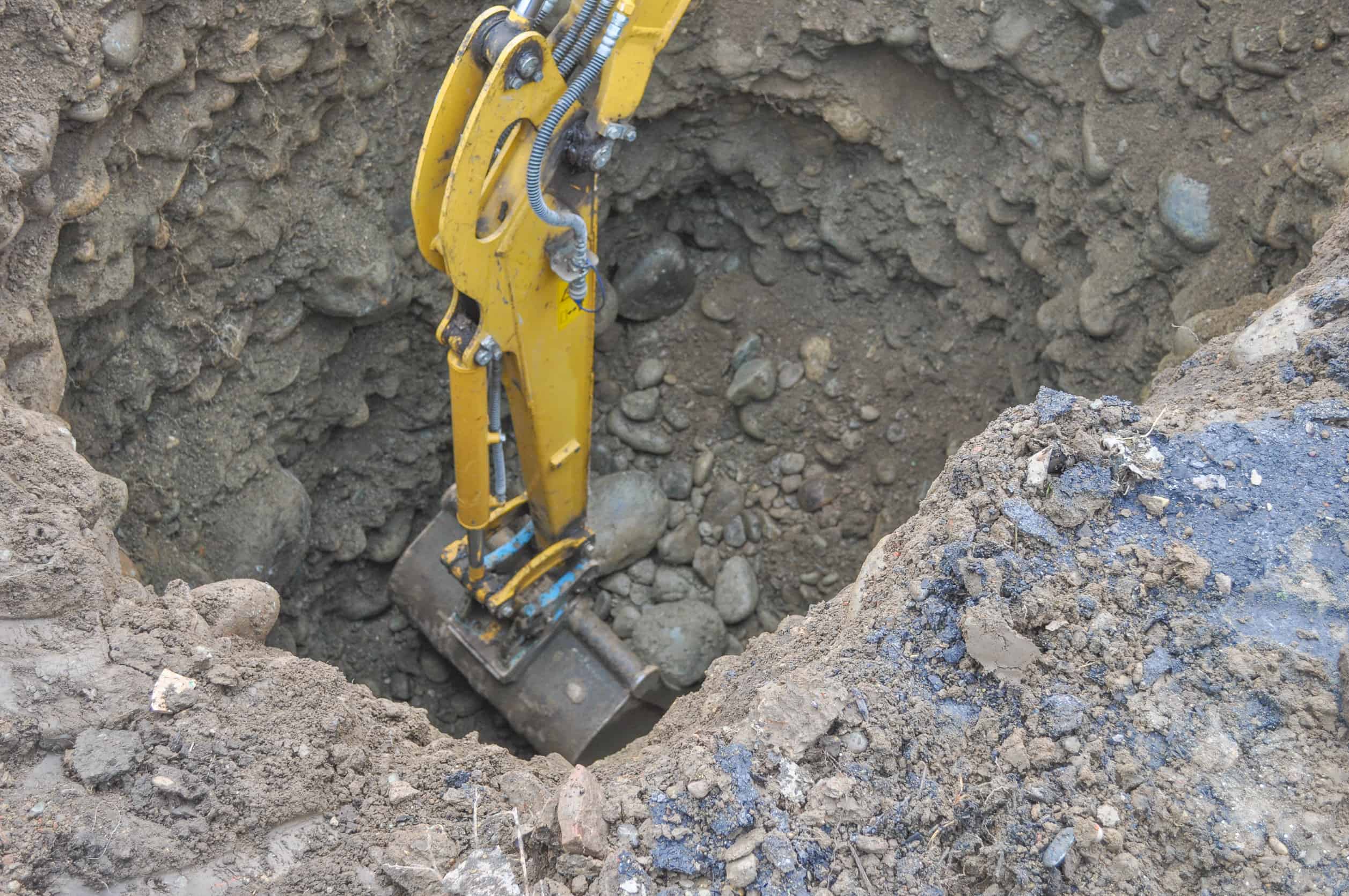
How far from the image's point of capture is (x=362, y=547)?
15.7 feet

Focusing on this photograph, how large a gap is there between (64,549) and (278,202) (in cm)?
195

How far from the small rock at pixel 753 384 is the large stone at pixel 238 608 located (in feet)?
9.93

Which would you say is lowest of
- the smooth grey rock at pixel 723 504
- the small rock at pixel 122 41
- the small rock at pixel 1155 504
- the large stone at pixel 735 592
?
the large stone at pixel 735 592

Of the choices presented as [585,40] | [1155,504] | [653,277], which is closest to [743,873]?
[1155,504]

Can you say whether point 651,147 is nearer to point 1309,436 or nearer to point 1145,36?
point 1145,36

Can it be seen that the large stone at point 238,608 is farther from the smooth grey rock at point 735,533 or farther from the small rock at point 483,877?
the smooth grey rock at point 735,533

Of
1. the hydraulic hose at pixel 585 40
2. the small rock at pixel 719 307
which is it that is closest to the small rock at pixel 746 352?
the small rock at pixel 719 307

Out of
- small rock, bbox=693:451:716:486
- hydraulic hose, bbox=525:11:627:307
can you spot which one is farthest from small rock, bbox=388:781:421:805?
small rock, bbox=693:451:716:486

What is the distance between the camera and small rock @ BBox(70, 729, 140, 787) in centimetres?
216

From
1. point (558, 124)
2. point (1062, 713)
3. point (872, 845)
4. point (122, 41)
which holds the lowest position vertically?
point (1062, 713)

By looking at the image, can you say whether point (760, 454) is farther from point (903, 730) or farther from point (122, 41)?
point (122, 41)

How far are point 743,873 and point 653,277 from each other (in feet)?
12.7

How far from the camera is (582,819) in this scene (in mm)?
2131

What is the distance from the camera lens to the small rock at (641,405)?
549 cm
